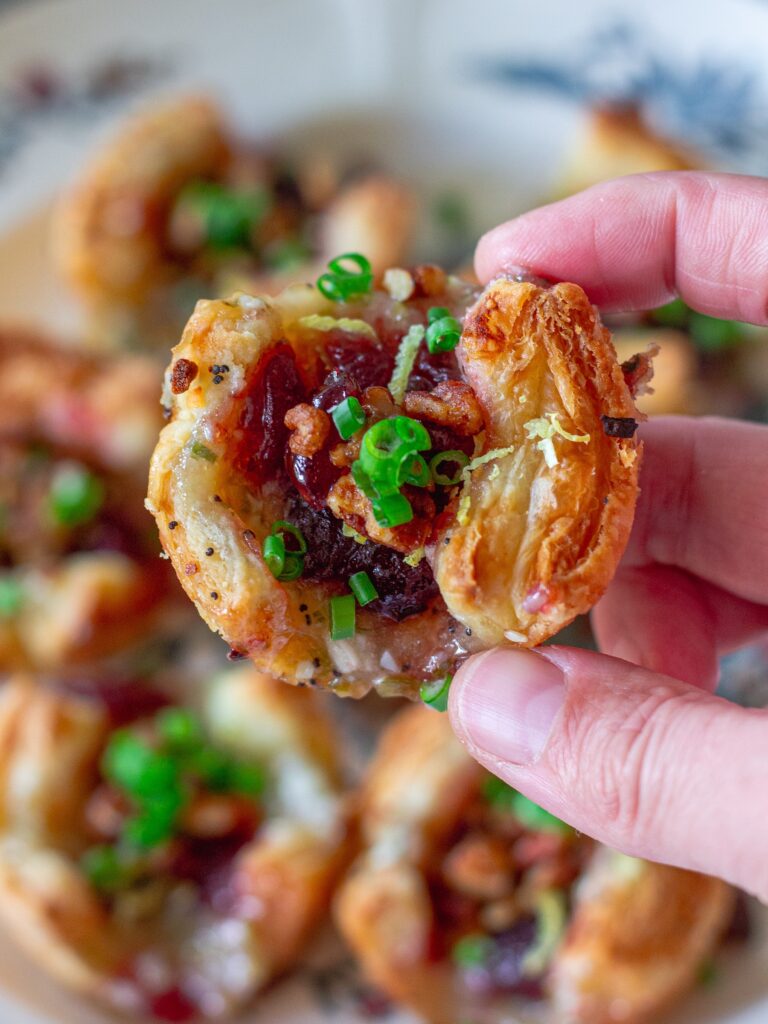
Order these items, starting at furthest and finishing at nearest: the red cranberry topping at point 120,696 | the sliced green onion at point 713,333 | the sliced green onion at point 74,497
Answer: the sliced green onion at point 713,333 < the sliced green onion at point 74,497 < the red cranberry topping at point 120,696

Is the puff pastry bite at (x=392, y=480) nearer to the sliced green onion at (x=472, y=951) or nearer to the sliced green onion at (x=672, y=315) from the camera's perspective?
the sliced green onion at (x=472, y=951)

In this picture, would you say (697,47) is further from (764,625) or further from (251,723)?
(251,723)

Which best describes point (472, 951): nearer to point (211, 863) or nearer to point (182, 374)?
point (211, 863)

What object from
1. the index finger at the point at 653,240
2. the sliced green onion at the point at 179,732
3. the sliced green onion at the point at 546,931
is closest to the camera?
the index finger at the point at 653,240

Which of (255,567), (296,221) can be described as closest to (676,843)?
(255,567)

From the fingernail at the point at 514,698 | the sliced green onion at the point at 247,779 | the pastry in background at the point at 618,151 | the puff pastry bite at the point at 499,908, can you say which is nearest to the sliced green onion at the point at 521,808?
the puff pastry bite at the point at 499,908

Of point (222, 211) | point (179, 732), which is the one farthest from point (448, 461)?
point (222, 211)
